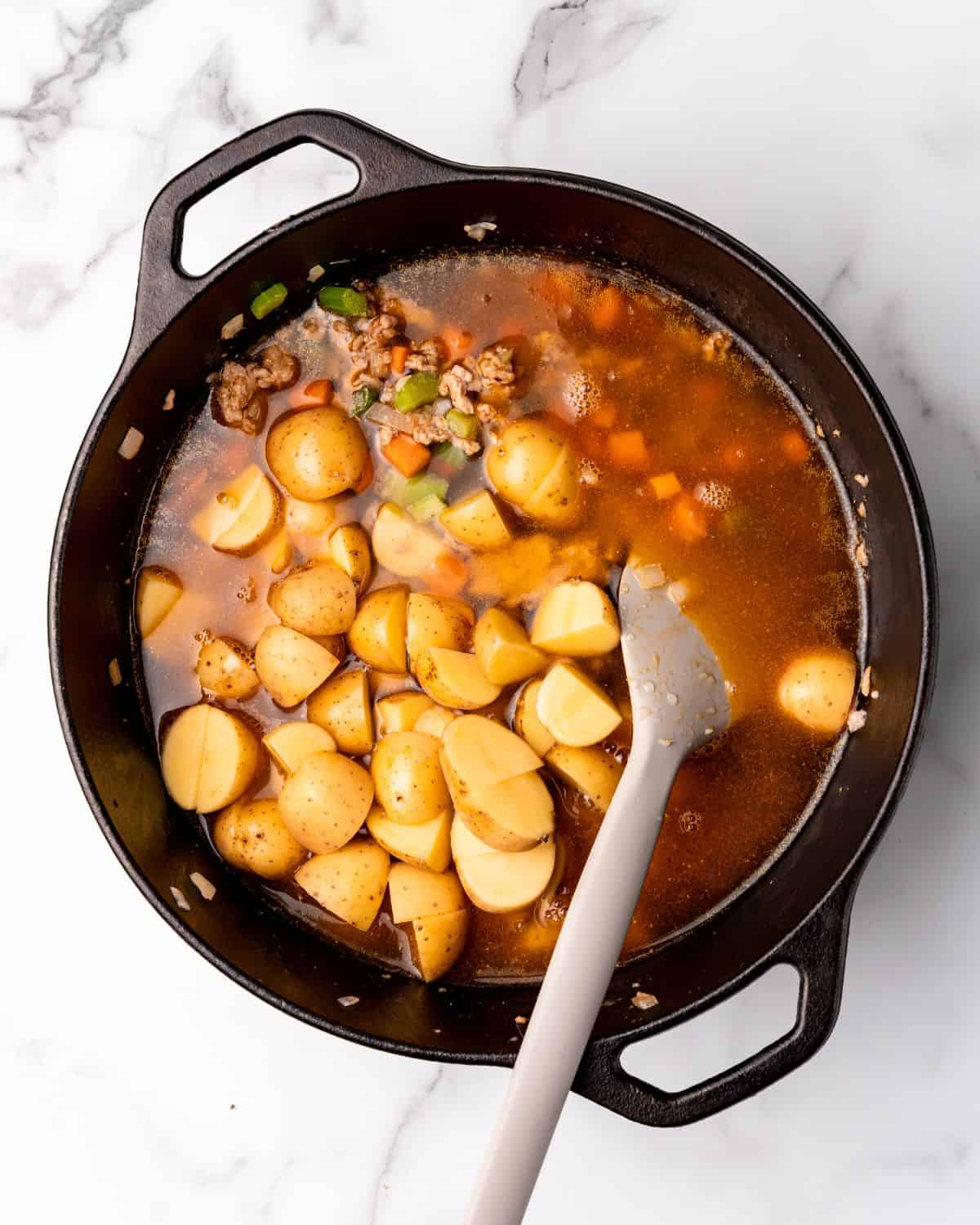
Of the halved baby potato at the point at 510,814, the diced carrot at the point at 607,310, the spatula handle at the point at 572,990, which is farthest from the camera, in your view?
the diced carrot at the point at 607,310

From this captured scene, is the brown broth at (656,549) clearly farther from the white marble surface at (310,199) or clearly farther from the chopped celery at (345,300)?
the white marble surface at (310,199)

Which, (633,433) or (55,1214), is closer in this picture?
(633,433)

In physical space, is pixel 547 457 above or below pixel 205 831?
above

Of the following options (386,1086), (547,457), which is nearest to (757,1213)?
(386,1086)

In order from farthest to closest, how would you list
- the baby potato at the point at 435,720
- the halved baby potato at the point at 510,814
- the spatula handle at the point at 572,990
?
1. the baby potato at the point at 435,720
2. the halved baby potato at the point at 510,814
3. the spatula handle at the point at 572,990

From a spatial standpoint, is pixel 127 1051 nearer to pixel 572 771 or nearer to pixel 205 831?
pixel 205 831

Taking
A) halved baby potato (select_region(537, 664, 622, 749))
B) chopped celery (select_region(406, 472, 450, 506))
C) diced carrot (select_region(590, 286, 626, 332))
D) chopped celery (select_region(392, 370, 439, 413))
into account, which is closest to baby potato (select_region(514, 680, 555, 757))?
halved baby potato (select_region(537, 664, 622, 749))

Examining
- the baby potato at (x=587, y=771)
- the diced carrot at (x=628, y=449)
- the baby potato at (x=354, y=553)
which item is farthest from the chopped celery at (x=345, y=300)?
the baby potato at (x=587, y=771)
